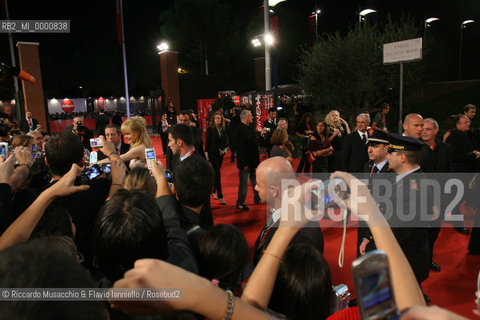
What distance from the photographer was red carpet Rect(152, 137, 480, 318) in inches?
136

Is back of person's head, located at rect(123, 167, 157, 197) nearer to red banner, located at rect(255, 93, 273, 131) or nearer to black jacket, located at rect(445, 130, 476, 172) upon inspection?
black jacket, located at rect(445, 130, 476, 172)

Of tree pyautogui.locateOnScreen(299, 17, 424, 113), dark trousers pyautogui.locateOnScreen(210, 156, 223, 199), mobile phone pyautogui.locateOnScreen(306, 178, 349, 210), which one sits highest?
tree pyautogui.locateOnScreen(299, 17, 424, 113)

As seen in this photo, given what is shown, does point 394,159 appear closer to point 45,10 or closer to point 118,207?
point 118,207

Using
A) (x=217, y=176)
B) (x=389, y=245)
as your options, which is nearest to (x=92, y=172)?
(x=389, y=245)

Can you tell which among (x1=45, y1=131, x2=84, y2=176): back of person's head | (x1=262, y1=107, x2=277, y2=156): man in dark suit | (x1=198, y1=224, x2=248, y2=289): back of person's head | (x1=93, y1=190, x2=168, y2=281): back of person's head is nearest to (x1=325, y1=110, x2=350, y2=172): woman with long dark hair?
(x1=262, y1=107, x2=277, y2=156): man in dark suit

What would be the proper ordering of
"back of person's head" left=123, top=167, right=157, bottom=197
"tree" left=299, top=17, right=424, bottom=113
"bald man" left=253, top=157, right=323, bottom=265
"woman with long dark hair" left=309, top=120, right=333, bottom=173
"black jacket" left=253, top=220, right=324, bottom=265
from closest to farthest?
1. "black jacket" left=253, top=220, right=324, bottom=265
2. "bald man" left=253, top=157, right=323, bottom=265
3. "back of person's head" left=123, top=167, right=157, bottom=197
4. "woman with long dark hair" left=309, top=120, right=333, bottom=173
5. "tree" left=299, top=17, right=424, bottom=113

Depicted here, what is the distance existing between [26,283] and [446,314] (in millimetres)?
853

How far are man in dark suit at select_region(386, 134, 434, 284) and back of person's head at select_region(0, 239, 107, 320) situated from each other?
8.11ft

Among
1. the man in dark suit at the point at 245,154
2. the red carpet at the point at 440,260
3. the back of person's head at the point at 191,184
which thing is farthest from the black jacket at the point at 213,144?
the back of person's head at the point at 191,184

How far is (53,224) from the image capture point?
5.58 feet

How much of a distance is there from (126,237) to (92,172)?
143cm

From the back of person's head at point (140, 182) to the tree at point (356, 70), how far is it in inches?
592

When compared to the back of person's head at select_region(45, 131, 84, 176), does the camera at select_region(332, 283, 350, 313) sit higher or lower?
lower

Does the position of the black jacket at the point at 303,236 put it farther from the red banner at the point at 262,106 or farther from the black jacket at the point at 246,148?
the red banner at the point at 262,106
